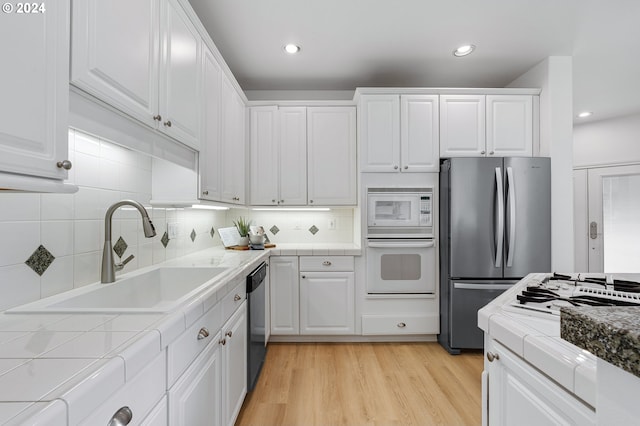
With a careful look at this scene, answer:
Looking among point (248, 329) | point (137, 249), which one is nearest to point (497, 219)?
point (248, 329)

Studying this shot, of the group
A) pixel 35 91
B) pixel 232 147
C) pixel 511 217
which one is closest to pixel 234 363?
pixel 35 91

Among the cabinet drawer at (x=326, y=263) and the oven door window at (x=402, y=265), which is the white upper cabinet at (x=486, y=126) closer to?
the oven door window at (x=402, y=265)

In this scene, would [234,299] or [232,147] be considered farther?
[232,147]

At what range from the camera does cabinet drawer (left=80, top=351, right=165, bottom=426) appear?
0.60 m

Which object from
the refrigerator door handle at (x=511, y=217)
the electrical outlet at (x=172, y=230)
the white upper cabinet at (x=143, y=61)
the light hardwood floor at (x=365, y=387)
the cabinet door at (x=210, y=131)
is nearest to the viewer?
the white upper cabinet at (x=143, y=61)

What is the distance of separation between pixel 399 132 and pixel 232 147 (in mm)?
1551

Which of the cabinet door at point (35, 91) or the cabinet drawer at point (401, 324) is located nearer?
the cabinet door at point (35, 91)

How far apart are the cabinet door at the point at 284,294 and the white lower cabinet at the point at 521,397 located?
1.95 metres

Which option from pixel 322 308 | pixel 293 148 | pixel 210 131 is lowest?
pixel 322 308

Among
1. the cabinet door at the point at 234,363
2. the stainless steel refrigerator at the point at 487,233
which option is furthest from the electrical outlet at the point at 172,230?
the stainless steel refrigerator at the point at 487,233

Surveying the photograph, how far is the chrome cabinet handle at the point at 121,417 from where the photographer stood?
63cm

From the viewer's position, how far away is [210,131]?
6.51 feet

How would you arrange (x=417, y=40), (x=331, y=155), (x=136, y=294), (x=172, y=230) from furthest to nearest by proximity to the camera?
(x=331, y=155), (x=417, y=40), (x=172, y=230), (x=136, y=294)

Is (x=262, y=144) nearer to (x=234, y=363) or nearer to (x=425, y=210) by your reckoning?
(x=425, y=210)
